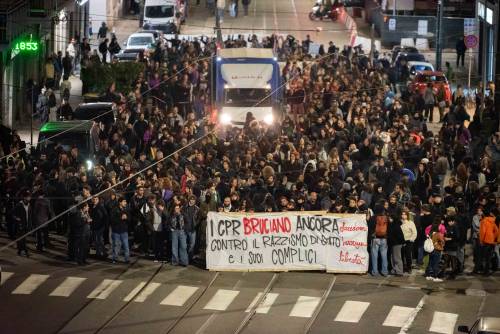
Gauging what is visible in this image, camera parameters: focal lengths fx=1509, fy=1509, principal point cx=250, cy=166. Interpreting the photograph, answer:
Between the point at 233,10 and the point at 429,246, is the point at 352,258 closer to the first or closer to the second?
the point at 429,246

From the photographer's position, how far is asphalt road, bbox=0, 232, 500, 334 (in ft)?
80.0

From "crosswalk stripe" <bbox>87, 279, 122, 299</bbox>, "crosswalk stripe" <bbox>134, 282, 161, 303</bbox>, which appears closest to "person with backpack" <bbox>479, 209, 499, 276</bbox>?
"crosswalk stripe" <bbox>134, 282, 161, 303</bbox>

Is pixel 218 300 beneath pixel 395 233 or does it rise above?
beneath

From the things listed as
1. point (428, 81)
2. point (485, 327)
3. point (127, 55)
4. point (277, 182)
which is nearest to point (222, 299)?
point (277, 182)

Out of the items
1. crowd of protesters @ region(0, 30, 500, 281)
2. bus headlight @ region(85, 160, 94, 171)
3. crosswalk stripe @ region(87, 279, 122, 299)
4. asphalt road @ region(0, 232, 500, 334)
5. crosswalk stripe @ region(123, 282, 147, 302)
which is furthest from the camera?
bus headlight @ region(85, 160, 94, 171)

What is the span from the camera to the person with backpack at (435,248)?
27.4 m

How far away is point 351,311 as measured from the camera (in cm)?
2544

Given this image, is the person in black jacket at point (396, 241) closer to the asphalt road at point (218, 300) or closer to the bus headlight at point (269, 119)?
the asphalt road at point (218, 300)

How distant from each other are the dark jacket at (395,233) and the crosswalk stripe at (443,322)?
2621mm

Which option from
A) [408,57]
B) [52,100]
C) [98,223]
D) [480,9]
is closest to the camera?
[98,223]

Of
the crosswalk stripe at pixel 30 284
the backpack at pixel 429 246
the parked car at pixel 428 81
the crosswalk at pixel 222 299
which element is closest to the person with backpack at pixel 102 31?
the parked car at pixel 428 81

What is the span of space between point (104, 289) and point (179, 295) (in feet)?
4.43

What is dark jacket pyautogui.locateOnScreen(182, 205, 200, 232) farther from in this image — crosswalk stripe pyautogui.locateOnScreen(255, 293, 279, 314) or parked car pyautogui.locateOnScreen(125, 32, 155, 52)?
parked car pyautogui.locateOnScreen(125, 32, 155, 52)

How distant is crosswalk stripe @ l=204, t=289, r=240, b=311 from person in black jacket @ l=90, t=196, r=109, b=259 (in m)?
3.13
